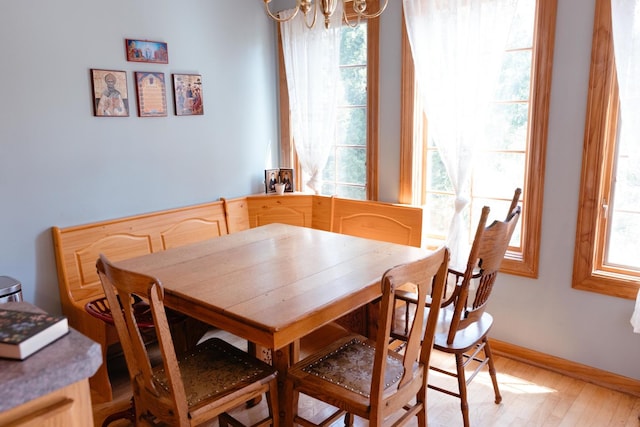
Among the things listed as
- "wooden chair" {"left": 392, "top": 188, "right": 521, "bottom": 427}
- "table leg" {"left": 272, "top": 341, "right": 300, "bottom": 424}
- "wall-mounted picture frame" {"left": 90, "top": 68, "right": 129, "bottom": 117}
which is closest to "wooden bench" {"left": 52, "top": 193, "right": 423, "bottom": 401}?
"wooden chair" {"left": 392, "top": 188, "right": 521, "bottom": 427}

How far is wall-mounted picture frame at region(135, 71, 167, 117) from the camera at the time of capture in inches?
120

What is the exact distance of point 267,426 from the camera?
198 centimetres

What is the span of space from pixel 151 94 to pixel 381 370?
2365 millimetres

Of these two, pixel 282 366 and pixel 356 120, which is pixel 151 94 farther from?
pixel 282 366

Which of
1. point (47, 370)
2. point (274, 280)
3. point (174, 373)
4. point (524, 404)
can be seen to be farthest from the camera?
point (524, 404)

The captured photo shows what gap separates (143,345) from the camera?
65.8 inches

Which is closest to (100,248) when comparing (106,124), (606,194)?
(106,124)

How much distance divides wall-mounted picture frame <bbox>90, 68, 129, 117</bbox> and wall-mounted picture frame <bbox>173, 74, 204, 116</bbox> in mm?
358

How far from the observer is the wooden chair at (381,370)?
1565mm

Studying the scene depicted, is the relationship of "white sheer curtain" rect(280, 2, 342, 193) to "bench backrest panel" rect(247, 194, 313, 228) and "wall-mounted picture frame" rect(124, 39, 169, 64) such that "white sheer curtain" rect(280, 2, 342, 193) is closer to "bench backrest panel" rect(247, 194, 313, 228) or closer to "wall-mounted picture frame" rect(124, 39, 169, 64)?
"bench backrest panel" rect(247, 194, 313, 228)

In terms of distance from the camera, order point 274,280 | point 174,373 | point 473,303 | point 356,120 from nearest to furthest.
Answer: point 174,373 < point 274,280 < point 473,303 < point 356,120

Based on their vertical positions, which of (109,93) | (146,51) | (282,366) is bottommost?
(282,366)

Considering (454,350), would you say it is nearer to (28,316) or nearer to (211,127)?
(28,316)

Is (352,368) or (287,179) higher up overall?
(287,179)
